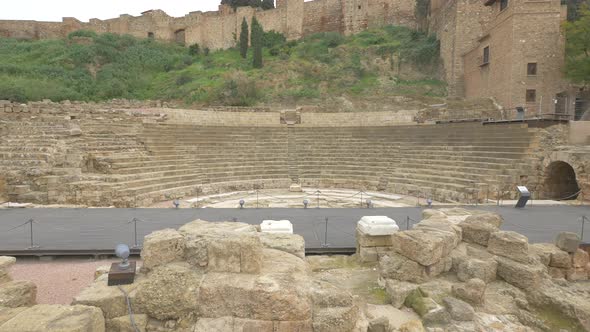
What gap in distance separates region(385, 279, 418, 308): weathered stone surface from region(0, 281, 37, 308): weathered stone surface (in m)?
4.24

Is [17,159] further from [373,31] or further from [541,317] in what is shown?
[373,31]

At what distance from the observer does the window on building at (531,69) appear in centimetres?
1788

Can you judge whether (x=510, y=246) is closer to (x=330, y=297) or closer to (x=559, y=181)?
(x=330, y=297)

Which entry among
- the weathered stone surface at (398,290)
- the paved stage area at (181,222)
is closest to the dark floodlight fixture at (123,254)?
the paved stage area at (181,222)

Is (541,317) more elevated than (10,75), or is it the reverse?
(10,75)

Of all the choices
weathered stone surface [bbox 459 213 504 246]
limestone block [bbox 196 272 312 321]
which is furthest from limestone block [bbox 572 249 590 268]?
limestone block [bbox 196 272 312 321]

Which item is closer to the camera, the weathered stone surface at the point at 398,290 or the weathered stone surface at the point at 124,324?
the weathered stone surface at the point at 124,324

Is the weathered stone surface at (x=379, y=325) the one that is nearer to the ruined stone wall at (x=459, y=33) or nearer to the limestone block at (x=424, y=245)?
the limestone block at (x=424, y=245)

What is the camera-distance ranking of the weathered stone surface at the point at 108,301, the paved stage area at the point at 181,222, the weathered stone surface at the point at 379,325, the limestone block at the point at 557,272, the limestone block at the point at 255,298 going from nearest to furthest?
the limestone block at the point at 255,298
the weathered stone surface at the point at 108,301
the weathered stone surface at the point at 379,325
the limestone block at the point at 557,272
the paved stage area at the point at 181,222

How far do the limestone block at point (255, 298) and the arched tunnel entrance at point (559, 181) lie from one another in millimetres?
11488

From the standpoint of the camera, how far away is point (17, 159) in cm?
1030

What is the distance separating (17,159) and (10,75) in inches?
736

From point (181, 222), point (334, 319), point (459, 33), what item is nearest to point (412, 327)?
point (334, 319)

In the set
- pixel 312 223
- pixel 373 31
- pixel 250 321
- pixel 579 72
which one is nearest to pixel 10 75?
pixel 312 223
